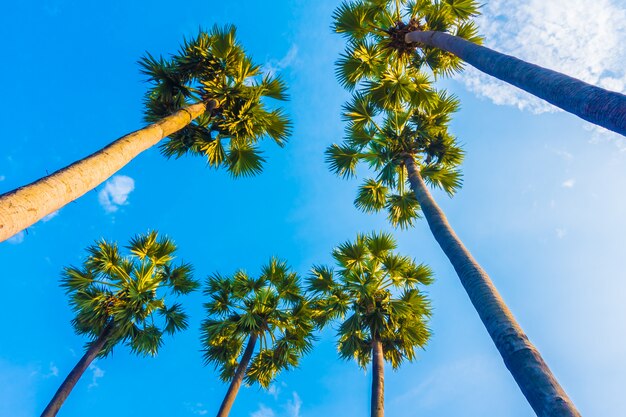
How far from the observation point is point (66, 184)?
A: 159 inches

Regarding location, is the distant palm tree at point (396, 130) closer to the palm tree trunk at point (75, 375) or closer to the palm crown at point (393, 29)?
the palm crown at point (393, 29)

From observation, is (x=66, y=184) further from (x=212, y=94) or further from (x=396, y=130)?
(x=396, y=130)

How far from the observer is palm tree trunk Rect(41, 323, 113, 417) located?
8.57 m

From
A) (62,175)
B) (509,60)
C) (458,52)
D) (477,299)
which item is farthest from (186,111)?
(477,299)

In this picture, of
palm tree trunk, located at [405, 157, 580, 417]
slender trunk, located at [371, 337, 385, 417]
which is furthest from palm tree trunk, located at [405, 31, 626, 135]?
slender trunk, located at [371, 337, 385, 417]

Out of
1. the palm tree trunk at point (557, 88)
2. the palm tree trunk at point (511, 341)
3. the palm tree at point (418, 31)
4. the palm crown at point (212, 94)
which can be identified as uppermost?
the palm tree at point (418, 31)

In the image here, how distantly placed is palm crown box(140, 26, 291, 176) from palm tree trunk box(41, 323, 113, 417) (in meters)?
5.38

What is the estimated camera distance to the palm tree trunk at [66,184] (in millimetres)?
3225

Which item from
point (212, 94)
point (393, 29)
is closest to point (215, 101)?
point (212, 94)

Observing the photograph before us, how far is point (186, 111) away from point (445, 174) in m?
7.68

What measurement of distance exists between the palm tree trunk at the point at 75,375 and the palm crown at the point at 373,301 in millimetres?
5959

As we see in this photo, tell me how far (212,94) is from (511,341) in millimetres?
8070

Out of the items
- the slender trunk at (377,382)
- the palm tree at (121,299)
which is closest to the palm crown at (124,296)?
the palm tree at (121,299)

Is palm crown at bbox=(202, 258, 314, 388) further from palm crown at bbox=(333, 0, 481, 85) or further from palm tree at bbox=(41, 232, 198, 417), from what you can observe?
palm crown at bbox=(333, 0, 481, 85)
